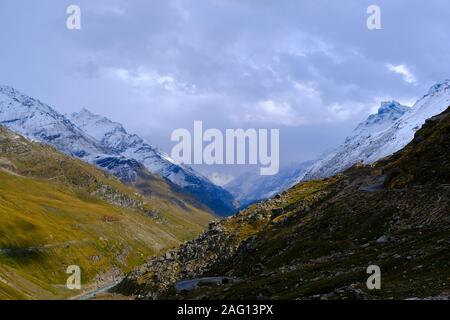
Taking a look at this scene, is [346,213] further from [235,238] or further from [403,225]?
[235,238]

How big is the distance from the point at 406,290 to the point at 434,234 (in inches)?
702

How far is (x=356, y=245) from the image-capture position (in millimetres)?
66125

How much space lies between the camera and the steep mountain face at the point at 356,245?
4316 cm

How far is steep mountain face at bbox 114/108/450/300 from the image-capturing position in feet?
142

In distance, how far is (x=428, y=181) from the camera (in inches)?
2822
